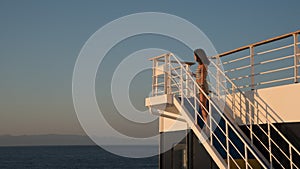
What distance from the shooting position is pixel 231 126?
808 centimetres

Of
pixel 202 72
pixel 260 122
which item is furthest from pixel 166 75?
pixel 260 122

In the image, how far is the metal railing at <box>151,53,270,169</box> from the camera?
27.3 ft

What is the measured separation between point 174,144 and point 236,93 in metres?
3.06

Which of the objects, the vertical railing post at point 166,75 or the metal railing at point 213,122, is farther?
the vertical railing post at point 166,75

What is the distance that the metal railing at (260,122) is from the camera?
866 centimetres

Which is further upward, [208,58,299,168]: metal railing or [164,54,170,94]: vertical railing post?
[164,54,170,94]: vertical railing post

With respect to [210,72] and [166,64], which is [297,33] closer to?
[210,72]

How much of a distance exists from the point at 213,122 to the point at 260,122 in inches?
41.3

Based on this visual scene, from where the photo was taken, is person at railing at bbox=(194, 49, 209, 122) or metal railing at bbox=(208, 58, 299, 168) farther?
person at railing at bbox=(194, 49, 209, 122)

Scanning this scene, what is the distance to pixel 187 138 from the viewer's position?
1140cm

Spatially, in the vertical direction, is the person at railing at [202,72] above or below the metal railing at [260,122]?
above

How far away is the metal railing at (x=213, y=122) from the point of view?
8.32 metres

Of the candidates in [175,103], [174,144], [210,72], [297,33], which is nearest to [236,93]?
[210,72]

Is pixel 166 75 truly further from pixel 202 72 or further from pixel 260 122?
pixel 260 122
